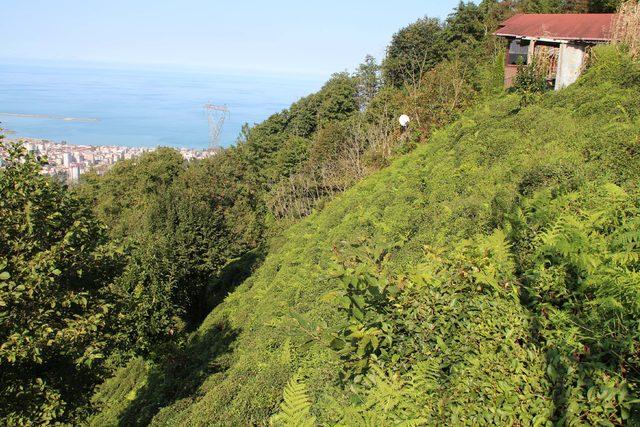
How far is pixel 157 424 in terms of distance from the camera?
28.8ft

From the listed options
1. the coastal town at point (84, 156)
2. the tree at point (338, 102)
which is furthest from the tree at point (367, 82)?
the coastal town at point (84, 156)

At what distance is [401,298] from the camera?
3.98m

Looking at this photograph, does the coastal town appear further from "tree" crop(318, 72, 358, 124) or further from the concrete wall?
the concrete wall

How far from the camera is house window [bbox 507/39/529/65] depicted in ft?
66.2

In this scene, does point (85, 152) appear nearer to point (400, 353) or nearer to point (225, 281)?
point (225, 281)

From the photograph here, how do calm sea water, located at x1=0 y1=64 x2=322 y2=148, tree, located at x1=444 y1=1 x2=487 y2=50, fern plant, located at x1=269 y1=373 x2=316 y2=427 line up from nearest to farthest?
fern plant, located at x1=269 y1=373 x2=316 y2=427 < tree, located at x1=444 y1=1 x2=487 y2=50 < calm sea water, located at x1=0 y1=64 x2=322 y2=148

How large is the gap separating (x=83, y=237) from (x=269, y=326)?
4258mm

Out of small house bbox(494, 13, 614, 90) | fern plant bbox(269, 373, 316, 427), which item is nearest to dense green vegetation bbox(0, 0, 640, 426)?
fern plant bbox(269, 373, 316, 427)

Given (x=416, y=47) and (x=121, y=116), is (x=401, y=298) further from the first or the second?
(x=121, y=116)

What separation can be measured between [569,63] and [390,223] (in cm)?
1050

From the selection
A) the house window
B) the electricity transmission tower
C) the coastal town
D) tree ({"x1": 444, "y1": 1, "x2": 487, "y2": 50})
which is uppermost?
tree ({"x1": 444, "y1": 1, "x2": 487, "y2": 50})

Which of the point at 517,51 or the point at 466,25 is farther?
the point at 466,25

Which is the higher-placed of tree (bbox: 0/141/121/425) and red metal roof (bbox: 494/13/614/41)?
red metal roof (bbox: 494/13/614/41)

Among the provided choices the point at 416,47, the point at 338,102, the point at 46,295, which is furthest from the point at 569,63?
the point at 338,102
